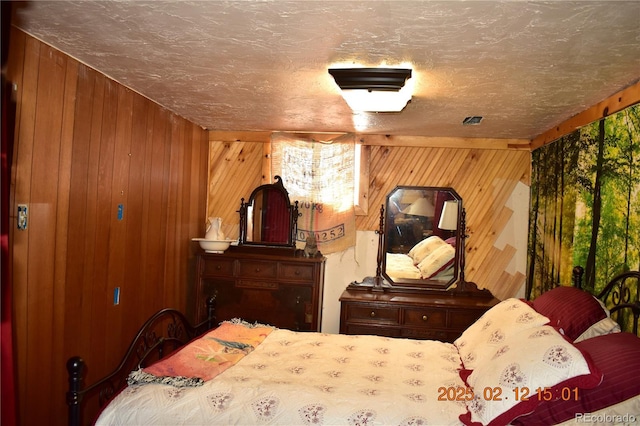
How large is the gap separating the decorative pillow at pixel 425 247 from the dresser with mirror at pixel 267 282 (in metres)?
0.84

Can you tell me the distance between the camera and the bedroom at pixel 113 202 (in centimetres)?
238

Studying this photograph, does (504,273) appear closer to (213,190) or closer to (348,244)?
(348,244)

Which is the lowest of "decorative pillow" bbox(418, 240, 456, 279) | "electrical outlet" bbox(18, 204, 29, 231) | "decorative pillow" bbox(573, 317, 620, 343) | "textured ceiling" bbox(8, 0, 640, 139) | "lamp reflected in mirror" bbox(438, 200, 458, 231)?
"decorative pillow" bbox(573, 317, 620, 343)

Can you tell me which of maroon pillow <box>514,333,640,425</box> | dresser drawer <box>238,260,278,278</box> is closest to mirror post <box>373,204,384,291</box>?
dresser drawer <box>238,260,278,278</box>

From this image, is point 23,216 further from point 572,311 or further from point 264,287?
point 572,311

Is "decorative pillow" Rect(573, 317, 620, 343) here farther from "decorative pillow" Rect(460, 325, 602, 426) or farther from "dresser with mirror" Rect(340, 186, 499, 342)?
"dresser with mirror" Rect(340, 186, 499, 342)

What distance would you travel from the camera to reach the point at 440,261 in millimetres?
4477

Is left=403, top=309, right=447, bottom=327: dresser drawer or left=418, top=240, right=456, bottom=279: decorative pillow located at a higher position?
left=418, top=240, right=456, bottom=279: decorative pillow

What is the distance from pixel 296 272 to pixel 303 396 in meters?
2.16

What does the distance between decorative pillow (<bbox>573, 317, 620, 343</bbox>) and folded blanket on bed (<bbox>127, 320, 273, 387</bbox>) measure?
5.67 feet

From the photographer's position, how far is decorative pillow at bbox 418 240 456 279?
447 cm

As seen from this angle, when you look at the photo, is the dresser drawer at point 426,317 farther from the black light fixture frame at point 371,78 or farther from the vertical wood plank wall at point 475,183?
the black light fixture frame at point 371,78

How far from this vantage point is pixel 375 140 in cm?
454

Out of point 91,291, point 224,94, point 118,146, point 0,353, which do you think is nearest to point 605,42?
point 224,94
